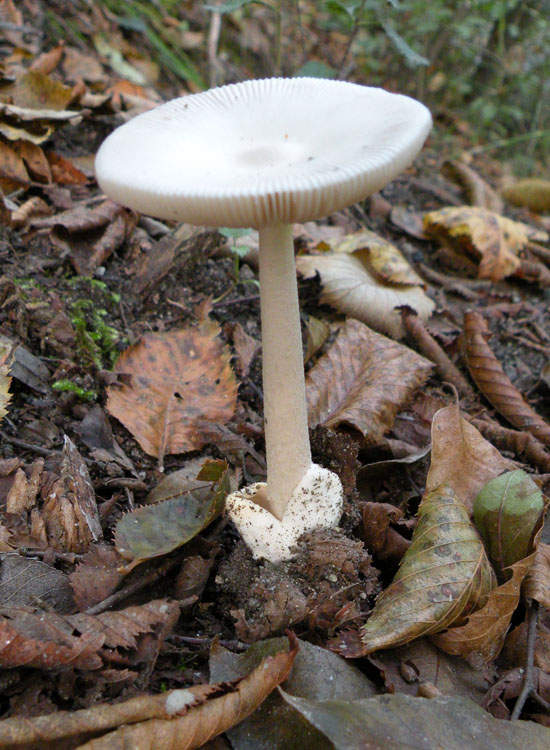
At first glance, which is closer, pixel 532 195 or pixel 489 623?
pixel 489 623

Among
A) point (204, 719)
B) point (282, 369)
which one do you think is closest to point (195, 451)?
point (282, 369)

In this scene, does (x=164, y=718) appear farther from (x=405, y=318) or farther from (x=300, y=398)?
(x=405, y=318)

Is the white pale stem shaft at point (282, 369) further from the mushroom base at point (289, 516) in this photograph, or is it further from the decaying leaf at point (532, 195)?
the decaying leaf at point (532, 195)

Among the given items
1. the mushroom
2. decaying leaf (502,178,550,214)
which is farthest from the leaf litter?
decaying leaf (502,178,550,214)

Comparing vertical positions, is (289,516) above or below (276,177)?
below

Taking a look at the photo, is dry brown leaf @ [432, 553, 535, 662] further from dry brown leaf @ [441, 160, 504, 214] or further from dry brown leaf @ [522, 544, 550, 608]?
dry brown leaf @ [441, 160, 504, 214]

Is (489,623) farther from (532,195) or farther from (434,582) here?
(532,195)
